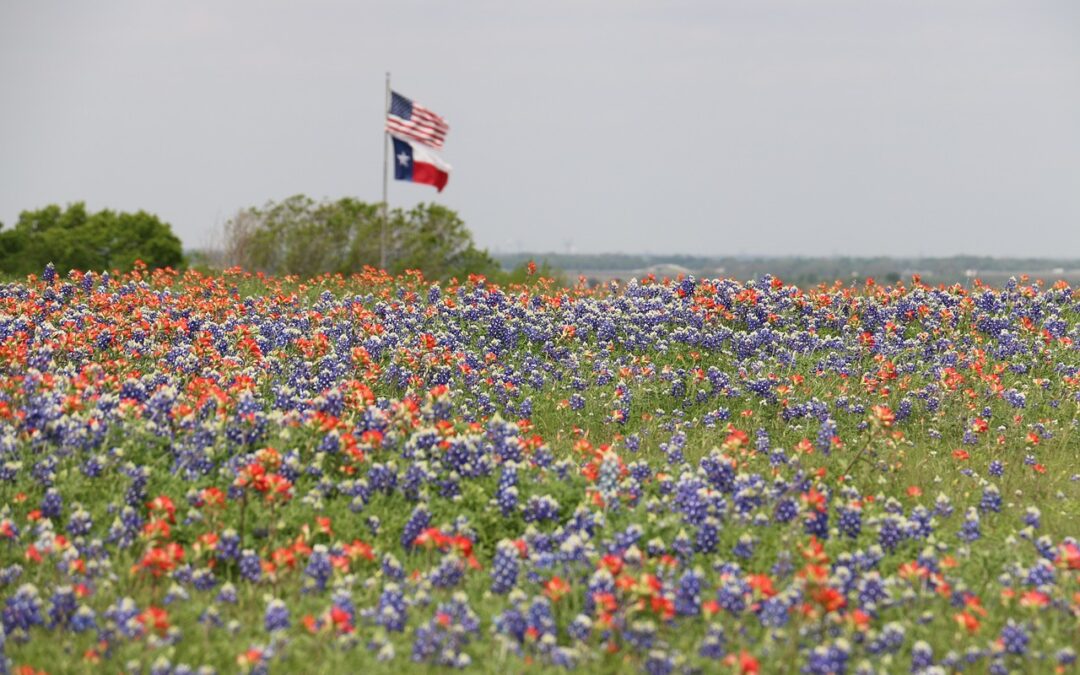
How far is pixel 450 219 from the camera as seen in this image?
181 feet

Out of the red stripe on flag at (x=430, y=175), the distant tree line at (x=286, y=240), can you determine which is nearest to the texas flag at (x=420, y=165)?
the red stripe on flag at (x=430, y=175)

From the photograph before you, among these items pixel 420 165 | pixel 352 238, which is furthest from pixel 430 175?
pixel 352 238

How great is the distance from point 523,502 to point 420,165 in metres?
26.5

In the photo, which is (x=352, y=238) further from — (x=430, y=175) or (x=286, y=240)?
(x=430, y=175)

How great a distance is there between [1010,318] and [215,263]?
1516 inches

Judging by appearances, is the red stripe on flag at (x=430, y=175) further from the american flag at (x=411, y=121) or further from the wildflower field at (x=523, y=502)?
the wildflower field at (x=523, y=502)

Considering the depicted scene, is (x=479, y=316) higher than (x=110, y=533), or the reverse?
(x=479, y=316)

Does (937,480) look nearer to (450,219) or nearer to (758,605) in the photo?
(758,605)

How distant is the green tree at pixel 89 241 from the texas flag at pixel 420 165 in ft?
69.8

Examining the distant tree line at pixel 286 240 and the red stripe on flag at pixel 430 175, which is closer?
the red stripe on flag at pixel 430 175

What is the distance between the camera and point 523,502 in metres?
7.37

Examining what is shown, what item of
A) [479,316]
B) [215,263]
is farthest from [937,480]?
[215,263]

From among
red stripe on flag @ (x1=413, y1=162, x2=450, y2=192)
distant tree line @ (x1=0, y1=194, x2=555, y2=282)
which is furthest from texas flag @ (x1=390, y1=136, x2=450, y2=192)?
distant tree line @ (x1=0, y1=194, x2=555, y2=282)

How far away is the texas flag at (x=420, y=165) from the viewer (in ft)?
107
